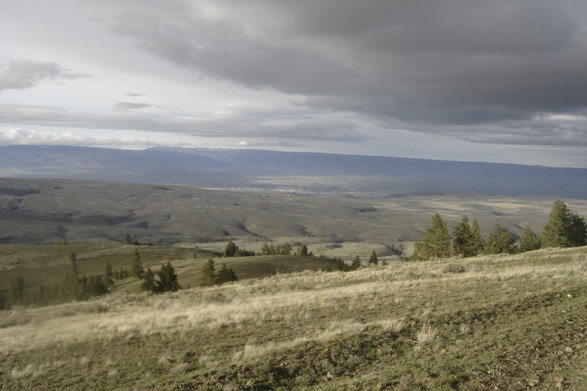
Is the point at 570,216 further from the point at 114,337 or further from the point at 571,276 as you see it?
the point at 114,337

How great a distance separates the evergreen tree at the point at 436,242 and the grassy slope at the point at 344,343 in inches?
1697

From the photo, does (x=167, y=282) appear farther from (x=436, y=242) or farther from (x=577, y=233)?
(x=577, y=233)

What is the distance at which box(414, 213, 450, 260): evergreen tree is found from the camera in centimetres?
6500

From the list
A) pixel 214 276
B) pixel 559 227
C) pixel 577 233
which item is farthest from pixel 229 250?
pixel 577 233

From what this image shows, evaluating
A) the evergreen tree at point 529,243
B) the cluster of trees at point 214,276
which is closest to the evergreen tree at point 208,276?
the cluster of trees at point 214,276

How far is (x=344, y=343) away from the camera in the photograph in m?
12.8

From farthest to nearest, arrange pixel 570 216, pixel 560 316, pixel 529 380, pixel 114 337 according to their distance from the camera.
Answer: pixel 570 216, pixel 114 337, pixel 560 316, pixel 529 380

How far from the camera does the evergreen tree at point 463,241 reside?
67.3 m

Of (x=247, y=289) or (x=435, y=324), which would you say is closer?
(x=435, y=324)

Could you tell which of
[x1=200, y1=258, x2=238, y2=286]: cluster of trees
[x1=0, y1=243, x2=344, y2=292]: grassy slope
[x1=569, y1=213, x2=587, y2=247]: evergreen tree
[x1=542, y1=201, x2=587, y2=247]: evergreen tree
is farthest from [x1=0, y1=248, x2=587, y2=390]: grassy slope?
[x1=569, y1=213, x2=587, y2=247]: evergreen tree

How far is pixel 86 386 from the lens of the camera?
12.1m

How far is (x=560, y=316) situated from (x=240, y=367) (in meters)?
11.1

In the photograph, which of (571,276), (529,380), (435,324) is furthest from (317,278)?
(529,380)

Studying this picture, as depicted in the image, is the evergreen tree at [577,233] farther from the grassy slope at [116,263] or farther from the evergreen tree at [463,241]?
the grassy slope at [116,263]
